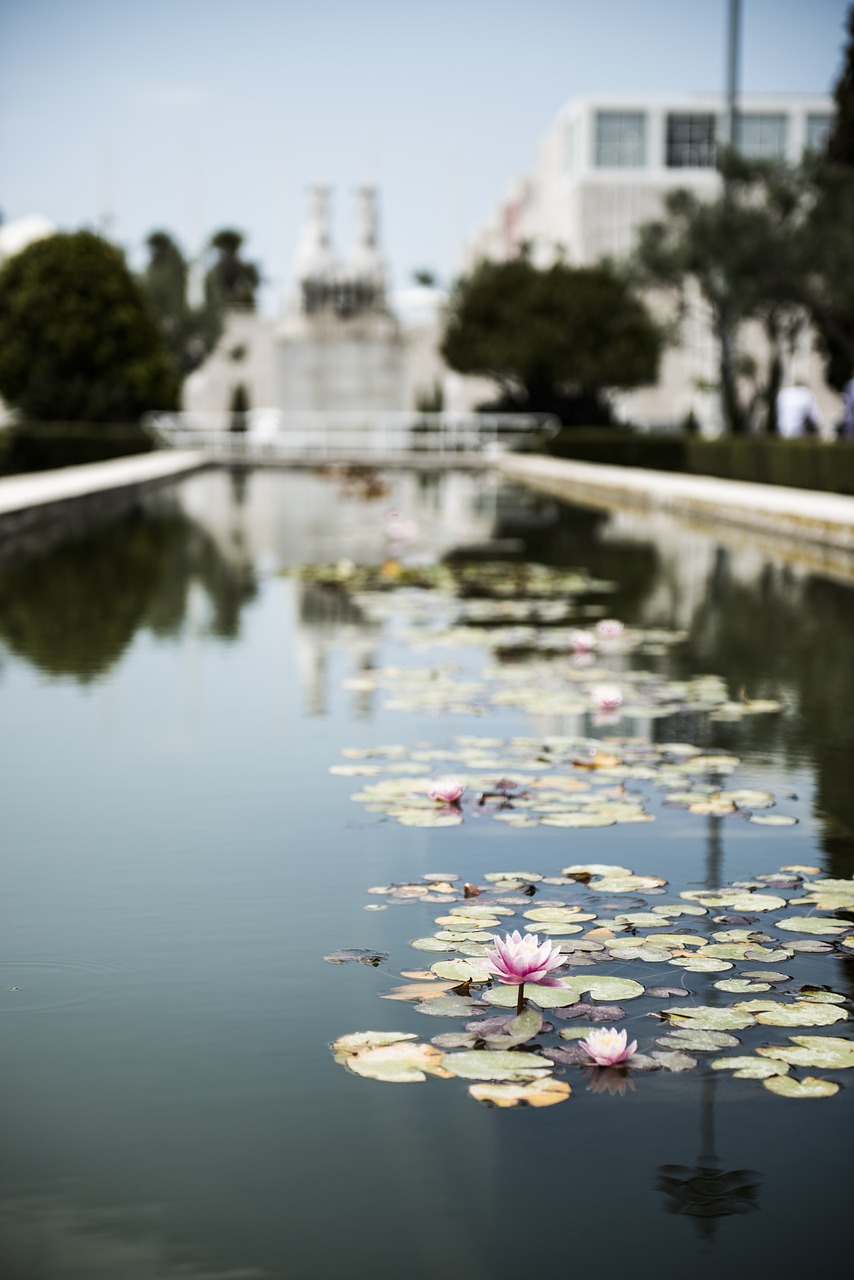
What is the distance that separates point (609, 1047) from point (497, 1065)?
8.8 inches

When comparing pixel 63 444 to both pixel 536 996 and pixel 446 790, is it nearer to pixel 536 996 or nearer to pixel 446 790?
pixel 446 790

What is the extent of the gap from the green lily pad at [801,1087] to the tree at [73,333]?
3867cm

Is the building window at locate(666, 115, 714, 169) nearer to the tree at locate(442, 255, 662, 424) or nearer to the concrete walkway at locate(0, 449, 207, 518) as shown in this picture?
the tree at locate(442, 255, 662, 424)

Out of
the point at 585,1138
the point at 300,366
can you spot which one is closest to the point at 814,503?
the point at 585,1138

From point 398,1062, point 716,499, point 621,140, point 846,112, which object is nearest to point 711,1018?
point 398,1062

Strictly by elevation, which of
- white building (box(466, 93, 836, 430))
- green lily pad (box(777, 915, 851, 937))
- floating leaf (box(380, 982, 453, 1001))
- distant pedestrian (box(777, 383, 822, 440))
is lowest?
green lily pad (box(777, 915, 851, 937))

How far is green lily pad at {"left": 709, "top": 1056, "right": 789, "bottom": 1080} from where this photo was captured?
354 centimetres

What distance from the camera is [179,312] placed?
2564 inches

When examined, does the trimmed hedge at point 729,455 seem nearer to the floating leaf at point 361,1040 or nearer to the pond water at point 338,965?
the pond water at point 338,965

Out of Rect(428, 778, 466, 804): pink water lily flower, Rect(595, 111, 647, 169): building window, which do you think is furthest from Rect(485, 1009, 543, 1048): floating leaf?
Rect(595, 111, 647, 169): building window

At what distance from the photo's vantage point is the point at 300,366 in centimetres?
6644

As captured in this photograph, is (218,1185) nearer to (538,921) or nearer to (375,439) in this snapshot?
(538,921)

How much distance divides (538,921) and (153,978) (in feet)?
3.07

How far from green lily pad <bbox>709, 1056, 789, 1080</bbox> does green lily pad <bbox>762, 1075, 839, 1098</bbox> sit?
0.07 ft
